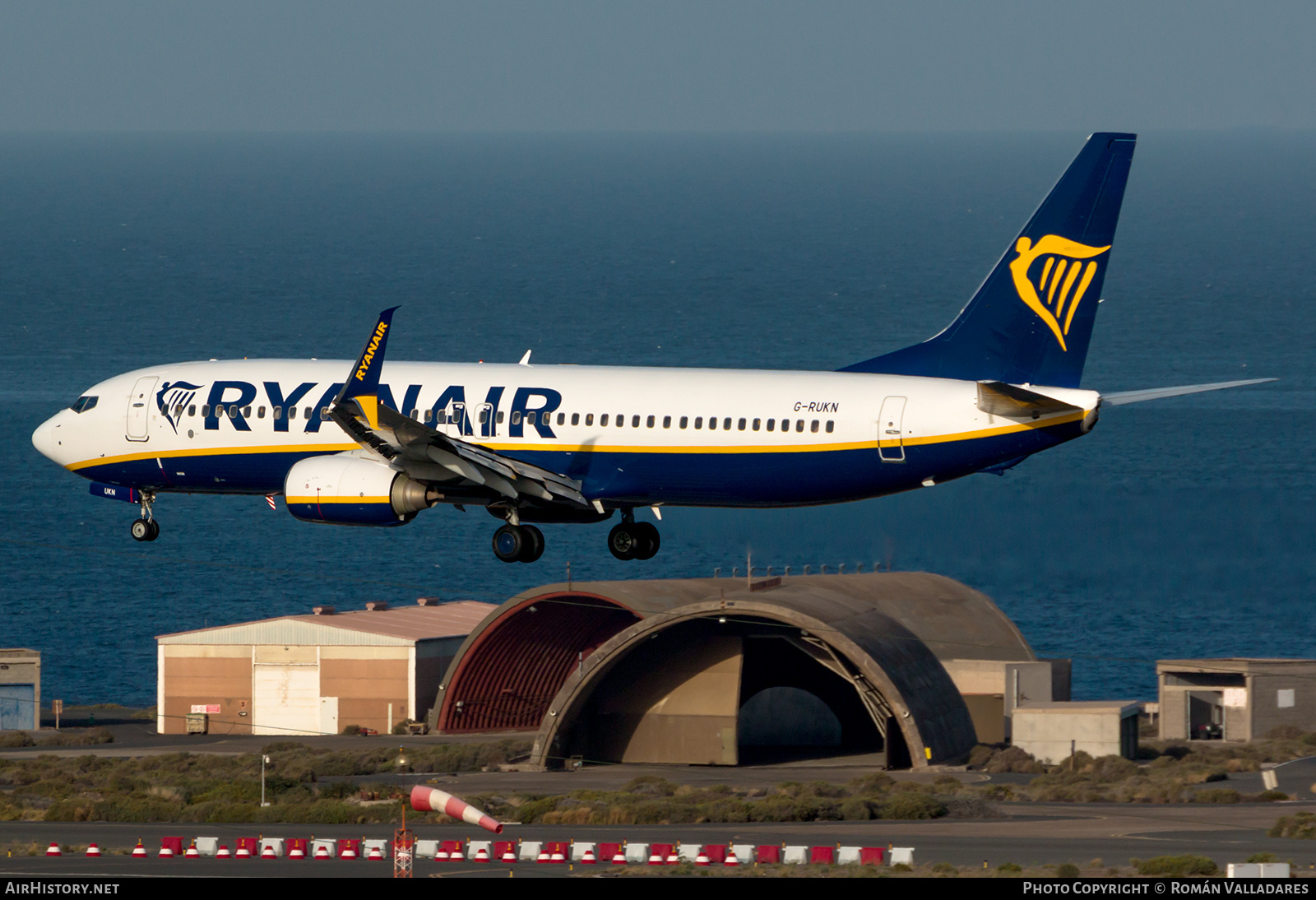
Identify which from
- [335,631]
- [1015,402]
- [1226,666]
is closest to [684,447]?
[1015,402]

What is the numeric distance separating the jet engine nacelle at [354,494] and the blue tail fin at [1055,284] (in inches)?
585

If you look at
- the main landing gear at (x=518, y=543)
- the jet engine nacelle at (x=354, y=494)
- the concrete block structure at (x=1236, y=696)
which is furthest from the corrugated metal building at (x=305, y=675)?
the jet engine nacelle at (x=354, y=494)

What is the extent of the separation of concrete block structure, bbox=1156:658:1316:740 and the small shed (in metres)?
62.1

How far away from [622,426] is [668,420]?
1.37 m

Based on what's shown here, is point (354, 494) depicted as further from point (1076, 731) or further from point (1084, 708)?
point (1084, 708)

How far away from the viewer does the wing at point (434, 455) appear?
56.8m

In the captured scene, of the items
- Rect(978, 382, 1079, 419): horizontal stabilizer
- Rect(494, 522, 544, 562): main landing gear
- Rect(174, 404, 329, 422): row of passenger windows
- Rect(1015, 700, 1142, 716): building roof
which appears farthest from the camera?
Rect(1015, 700, 1142, 716): building roof

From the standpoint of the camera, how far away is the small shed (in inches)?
4818

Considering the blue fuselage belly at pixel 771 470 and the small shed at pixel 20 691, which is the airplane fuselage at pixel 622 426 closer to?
the blue fuselage belly at pixel 771 470

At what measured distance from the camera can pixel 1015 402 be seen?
54156 mm

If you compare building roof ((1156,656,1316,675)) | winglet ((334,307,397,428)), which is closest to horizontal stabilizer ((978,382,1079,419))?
winglet ((334,307,397,428))

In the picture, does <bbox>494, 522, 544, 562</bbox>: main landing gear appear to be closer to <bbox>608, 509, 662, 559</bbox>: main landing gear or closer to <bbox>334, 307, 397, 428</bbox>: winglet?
<bbox>608, 509, 662, 559</bbox>: main landing gear

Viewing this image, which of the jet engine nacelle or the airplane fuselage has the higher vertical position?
the airplane fuselage

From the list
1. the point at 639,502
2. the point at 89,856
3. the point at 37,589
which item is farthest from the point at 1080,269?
the point at 37,589
